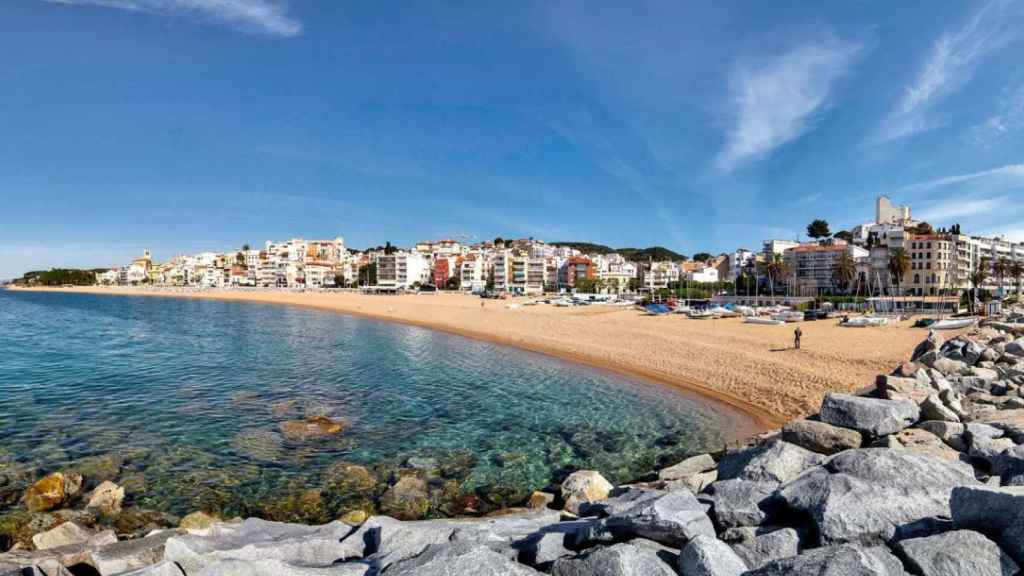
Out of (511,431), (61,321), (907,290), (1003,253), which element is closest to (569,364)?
(511,431)

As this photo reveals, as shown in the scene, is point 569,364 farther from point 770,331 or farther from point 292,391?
point 770,331

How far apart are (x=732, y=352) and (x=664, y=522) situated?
2455 centimetres

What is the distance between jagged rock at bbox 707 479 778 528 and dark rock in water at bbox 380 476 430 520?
5852mm

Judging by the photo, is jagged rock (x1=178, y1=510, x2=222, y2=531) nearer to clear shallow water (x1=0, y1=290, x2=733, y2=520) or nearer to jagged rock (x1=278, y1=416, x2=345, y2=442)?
clear shallow water (x1=0, y1=290, x2=733, y2=520)

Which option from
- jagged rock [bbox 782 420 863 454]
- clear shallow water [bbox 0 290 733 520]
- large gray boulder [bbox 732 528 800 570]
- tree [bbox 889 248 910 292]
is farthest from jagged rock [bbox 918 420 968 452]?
tree [bbox 889 248 910 292]

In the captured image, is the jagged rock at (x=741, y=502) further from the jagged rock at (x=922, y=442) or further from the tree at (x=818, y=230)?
the tree at (x=818, y=230)

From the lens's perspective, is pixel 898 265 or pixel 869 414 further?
pixel 898 265

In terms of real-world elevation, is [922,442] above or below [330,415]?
above

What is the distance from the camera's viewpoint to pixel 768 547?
441cm

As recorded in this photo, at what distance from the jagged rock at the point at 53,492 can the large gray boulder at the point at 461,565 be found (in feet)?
30.9

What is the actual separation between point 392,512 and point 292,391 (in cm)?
1200

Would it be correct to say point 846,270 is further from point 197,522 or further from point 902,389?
point 197,522

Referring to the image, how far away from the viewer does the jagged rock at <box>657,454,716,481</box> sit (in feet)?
33.0

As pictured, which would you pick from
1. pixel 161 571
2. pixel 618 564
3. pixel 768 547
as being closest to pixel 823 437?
pixel 768 547
